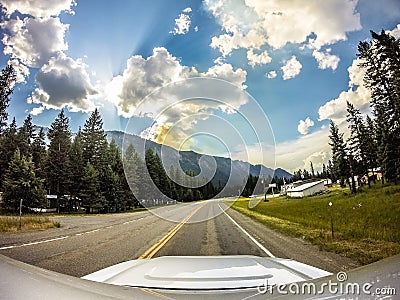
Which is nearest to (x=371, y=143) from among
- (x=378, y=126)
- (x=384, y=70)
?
(x=378, y=126)

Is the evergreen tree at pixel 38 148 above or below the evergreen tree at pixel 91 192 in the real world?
above

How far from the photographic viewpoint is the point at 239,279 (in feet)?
10.3

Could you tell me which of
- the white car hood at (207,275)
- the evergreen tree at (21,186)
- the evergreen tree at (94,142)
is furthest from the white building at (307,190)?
the white car hood at (207,275)

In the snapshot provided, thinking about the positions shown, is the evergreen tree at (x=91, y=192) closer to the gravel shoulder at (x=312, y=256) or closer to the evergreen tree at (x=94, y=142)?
the evergreen tree at (x=94, y=142)

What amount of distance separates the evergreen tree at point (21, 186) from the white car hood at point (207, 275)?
140ft

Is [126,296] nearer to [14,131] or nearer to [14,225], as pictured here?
[14,225]

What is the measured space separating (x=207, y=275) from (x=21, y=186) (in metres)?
43.9

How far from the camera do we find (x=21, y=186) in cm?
4066

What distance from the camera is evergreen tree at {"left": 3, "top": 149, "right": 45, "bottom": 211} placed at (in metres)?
40.2

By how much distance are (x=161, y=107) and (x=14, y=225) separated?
1127cm

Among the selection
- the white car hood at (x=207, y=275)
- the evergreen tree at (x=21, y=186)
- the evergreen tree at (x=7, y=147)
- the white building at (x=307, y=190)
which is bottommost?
the white building at (x=307, y=190)

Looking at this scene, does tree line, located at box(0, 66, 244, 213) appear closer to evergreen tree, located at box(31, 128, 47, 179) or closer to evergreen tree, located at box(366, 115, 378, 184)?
evergreen tree, located at box(31, 128, 47, 179)

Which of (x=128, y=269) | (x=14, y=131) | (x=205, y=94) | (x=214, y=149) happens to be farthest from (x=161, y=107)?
(x=14, y=131)

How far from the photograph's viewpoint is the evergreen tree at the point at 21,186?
40.2m
